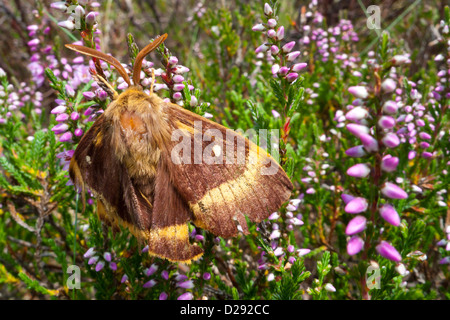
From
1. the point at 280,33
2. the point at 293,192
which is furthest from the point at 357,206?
the point at 293,192

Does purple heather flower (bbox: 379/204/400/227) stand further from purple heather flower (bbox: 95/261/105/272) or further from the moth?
purple heather flower (bbox: 95/261/105/272)

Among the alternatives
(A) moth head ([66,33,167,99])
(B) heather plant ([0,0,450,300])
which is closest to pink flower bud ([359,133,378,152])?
(B) heather plant ([0,0,450,300])

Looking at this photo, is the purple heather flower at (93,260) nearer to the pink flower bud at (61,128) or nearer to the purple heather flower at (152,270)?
the purple heather flower at (152,270)

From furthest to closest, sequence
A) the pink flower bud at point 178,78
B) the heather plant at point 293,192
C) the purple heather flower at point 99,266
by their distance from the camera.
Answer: the purple heather flower at point 99,266
the pink flower bud at point 178,78
the heather plant at point 293,192

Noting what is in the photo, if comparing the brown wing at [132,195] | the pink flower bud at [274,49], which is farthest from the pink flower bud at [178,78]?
the pink flower bud at [274,49]

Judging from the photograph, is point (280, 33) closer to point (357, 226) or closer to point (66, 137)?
point (357, 226)
